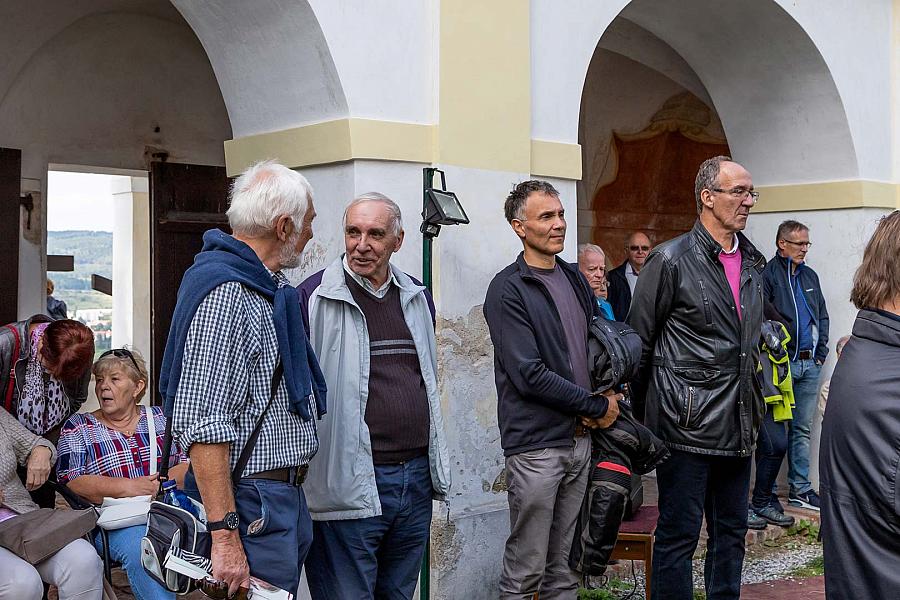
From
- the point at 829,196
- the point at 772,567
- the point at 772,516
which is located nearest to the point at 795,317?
the point at 829,196

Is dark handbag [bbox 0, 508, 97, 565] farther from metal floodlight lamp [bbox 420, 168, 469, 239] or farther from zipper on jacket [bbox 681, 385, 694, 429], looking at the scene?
zipper on jacket [bbox 681, 385, 694, 429]

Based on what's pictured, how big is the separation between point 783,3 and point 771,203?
1498mm

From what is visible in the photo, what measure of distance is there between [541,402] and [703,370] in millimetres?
706

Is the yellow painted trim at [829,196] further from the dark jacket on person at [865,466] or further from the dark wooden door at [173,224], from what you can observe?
the dark jacket on person at [865,466]

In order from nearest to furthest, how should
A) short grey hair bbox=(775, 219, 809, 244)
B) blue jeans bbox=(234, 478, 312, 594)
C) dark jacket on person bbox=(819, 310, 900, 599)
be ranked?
dark jacket on person bbox=(819, 310, 900, 599), blue jeans bbox=(234, 478, 312, 594), short grey hair bbox=(775, 219, 809, 244)

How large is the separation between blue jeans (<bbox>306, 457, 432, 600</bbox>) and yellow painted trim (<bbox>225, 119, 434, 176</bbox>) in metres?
1.63

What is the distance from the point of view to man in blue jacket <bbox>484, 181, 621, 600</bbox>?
12.4ft

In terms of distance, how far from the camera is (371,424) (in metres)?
3.28

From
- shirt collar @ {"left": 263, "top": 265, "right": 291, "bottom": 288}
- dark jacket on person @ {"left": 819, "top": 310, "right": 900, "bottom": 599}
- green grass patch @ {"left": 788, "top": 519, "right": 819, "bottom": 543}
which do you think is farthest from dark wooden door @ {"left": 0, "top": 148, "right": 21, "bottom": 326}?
dark jacket on person @ {"left": 819, "top": 310, "right": 900, "bottom": 599}

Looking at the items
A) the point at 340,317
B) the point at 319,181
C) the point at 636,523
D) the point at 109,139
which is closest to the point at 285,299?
the point at 340,317

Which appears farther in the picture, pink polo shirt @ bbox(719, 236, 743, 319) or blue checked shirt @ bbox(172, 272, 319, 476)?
pink polo shirt @ bbox(719, 236, 743, 319)

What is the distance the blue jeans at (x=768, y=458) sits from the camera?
644 cm

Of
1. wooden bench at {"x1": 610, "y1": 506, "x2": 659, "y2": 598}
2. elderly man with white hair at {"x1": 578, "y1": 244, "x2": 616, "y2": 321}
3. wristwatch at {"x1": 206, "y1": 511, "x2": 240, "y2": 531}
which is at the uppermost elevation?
elderly man with white hair at {"x1": 578, "y1": 244, "x2": 616, "y2": 321}

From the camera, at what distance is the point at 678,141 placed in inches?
390
